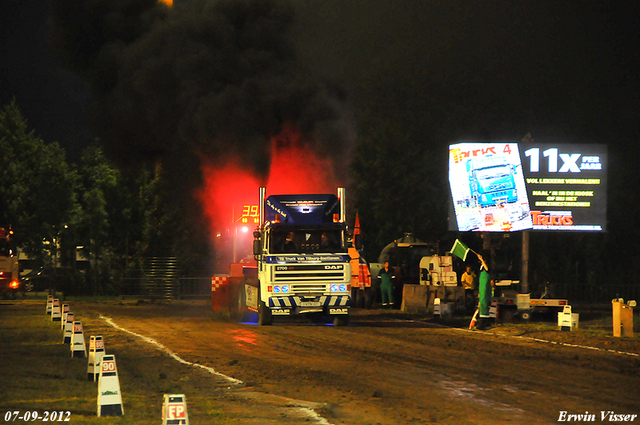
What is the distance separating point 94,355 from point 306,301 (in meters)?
8.98

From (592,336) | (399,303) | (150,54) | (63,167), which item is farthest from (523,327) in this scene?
(63,167)

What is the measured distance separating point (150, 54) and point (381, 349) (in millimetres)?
23364

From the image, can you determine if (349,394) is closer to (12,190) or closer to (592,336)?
(592,336)

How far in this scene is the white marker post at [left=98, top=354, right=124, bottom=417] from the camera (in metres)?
7.81

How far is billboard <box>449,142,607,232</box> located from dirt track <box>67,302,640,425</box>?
751cm

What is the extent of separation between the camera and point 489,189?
2688 cm

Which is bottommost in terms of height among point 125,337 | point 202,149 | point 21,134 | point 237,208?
point 125,337

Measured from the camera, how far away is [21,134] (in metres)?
46.7

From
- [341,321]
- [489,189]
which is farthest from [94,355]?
[489,189]

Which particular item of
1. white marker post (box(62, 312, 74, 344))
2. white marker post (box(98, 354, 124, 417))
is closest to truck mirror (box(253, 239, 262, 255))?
white marker post (box(62, 312, 74, 344))

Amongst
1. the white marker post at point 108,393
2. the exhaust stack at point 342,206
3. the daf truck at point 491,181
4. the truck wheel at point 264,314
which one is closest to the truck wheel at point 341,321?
the truck wheel at point 264,314

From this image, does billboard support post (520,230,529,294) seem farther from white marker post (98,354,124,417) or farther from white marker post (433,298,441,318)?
white marker post (98,354,124,417)

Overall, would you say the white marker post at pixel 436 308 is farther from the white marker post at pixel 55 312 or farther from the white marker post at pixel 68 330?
the white marker post at pixel 68 330

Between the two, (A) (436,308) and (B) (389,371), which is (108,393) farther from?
(A) (436,308)
